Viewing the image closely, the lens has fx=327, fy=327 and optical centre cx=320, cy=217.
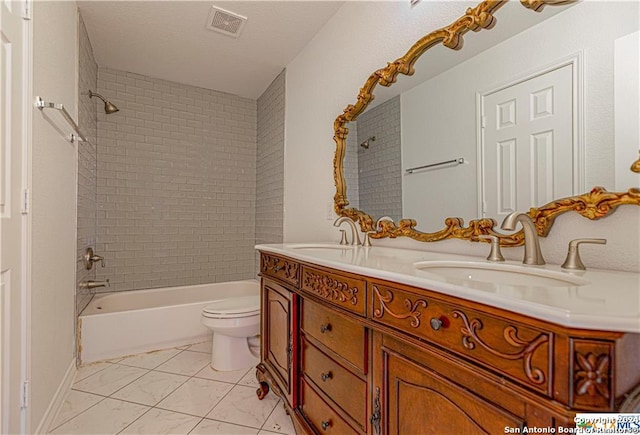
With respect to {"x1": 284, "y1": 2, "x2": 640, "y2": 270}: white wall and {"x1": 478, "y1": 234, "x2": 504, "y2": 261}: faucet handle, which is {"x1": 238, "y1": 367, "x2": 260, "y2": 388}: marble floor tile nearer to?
{"x1": 284, "y1": 2, "x2": 640, "y2": 270}: white wall

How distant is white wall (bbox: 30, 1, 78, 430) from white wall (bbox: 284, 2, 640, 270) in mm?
1563

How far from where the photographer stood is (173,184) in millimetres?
3379

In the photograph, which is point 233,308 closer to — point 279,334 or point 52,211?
point 279,334

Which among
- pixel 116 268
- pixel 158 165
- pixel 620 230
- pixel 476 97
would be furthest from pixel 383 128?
pixel 116 268

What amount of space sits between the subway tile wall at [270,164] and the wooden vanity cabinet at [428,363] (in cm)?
175

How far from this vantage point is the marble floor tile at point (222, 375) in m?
2.12

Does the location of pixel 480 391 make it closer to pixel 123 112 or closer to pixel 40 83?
pixel 40 83

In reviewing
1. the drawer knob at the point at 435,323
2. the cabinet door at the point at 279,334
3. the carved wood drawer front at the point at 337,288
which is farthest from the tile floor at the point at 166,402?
the drawer knob at the point at 435,323

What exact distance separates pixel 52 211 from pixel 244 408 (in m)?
1.45

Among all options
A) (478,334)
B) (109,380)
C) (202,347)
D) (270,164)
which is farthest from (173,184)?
(478,334)

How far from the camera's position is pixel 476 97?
131 centimetres

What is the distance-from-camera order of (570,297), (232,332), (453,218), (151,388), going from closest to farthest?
(570,297) < (453,218) < (151,388) < (232,332)

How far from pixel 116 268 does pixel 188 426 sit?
79.5 inches

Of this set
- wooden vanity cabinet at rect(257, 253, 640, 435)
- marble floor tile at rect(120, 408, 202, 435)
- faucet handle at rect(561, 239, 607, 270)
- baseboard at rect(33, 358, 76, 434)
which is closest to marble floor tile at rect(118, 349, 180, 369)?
baseboard at rect(33, 358, 76, 434)
